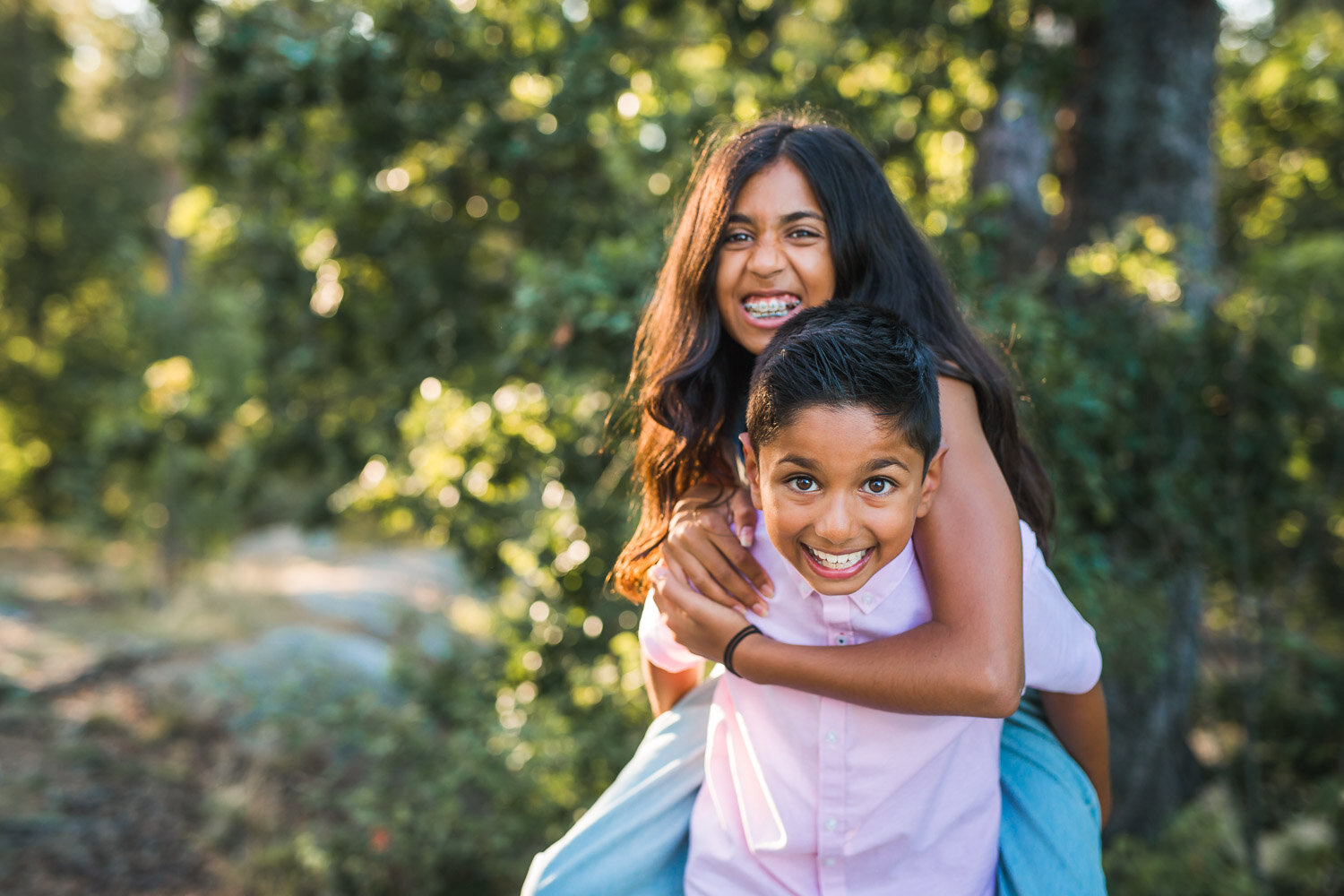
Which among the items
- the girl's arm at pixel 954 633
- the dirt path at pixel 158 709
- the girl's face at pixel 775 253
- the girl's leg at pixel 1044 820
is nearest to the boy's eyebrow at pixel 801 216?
the girl's face at pixel 775 253

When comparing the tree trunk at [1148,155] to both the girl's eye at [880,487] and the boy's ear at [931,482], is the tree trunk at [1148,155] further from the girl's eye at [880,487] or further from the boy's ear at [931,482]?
the girl's eye at [880,487]

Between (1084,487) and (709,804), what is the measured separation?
2158 millimetres

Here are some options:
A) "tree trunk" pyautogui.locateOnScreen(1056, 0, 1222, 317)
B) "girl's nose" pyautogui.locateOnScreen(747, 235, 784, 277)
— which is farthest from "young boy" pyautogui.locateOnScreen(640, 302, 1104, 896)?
"tree trunk" pyautogui.locateOnScreen(1056, 0, 1222, 317)

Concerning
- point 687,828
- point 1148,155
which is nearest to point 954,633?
point 687,828

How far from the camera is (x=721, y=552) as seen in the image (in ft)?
5.41

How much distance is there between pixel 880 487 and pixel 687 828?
0.81m

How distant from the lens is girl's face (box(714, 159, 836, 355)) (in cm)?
174

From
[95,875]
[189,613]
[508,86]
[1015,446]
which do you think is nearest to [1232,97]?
[508,86]

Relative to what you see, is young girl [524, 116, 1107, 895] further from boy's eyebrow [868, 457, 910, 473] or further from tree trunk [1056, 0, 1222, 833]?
tree trunk [1056, 0, 1222, 833]

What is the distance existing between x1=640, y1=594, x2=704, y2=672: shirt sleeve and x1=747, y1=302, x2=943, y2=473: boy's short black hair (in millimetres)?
505

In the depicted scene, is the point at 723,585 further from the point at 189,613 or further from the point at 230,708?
the point at 189,613

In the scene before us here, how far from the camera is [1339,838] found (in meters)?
3.65

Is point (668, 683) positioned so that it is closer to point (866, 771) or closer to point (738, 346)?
point (866, 771)

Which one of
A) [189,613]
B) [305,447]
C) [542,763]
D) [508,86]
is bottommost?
[189,613]
